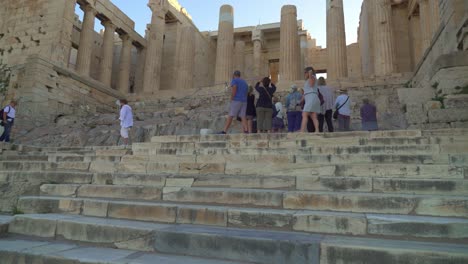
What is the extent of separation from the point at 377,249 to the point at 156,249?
6.01 feet

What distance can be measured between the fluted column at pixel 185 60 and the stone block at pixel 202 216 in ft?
60.6

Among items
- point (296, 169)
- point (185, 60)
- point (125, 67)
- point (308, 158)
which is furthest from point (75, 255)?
point (125, 67)

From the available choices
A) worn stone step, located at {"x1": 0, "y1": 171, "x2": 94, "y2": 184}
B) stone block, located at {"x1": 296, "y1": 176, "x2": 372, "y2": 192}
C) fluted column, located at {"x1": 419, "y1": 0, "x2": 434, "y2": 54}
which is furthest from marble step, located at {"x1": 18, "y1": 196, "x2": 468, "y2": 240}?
fluted column, located at {"x1": 419, "y1": 0, "x2": 434, "y2": 54}

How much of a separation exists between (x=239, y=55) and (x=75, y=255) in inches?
959

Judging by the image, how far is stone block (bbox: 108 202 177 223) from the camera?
3309 mm

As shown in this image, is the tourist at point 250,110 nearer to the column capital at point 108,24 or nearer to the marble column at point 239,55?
the marble column at point 239,55

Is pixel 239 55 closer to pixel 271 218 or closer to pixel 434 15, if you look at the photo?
pixel 434 15

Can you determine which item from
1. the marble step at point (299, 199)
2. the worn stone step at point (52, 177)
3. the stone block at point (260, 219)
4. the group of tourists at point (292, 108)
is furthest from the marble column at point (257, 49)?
the stone block at point (260, 219)

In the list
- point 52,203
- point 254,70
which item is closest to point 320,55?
point 254,70

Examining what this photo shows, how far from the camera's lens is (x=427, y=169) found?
3688 mm

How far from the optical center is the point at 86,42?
1969cm

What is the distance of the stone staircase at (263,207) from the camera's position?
2447 mm

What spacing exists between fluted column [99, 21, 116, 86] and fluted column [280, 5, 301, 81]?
12020mm

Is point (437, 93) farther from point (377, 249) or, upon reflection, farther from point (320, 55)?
point (320, 55)
